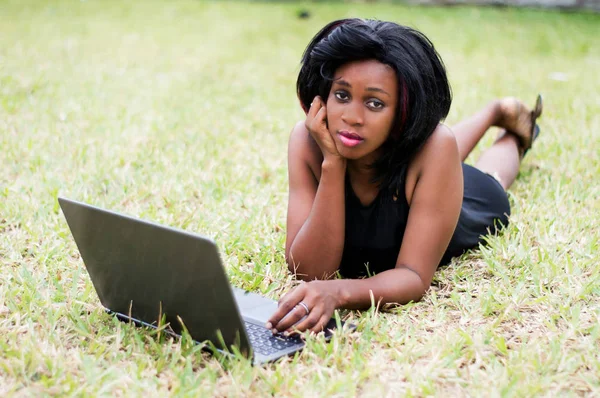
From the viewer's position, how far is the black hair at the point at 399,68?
2.23m

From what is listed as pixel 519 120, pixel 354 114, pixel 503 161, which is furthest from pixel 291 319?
pixel 519 120

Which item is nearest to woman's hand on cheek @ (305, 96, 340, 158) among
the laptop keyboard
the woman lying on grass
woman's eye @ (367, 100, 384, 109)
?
the woman lying on grass

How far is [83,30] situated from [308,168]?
680 cm

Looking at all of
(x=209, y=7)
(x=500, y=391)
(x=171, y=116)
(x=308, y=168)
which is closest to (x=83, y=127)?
(x=171, y=116)

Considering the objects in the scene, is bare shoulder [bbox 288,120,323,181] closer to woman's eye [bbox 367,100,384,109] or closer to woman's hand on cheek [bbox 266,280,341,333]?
woman's eye [bbox 367,100,384,109]

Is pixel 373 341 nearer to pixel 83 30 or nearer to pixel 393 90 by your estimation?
pixel 393 90

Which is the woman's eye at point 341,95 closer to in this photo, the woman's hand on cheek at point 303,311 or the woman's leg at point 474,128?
the woman's hand on cheek at point 303,311

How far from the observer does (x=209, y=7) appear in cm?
1070

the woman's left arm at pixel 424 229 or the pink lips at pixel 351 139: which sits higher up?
the pink lips at pixel 351 139

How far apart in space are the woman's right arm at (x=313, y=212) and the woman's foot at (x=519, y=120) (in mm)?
1609

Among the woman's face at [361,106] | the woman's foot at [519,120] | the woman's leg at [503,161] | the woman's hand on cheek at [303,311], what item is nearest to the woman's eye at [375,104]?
the woman's face at [361,106]

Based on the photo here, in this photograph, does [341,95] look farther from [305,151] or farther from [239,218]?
[239,218]

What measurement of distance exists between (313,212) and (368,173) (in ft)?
0.89

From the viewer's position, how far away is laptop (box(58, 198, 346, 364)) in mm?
1811
